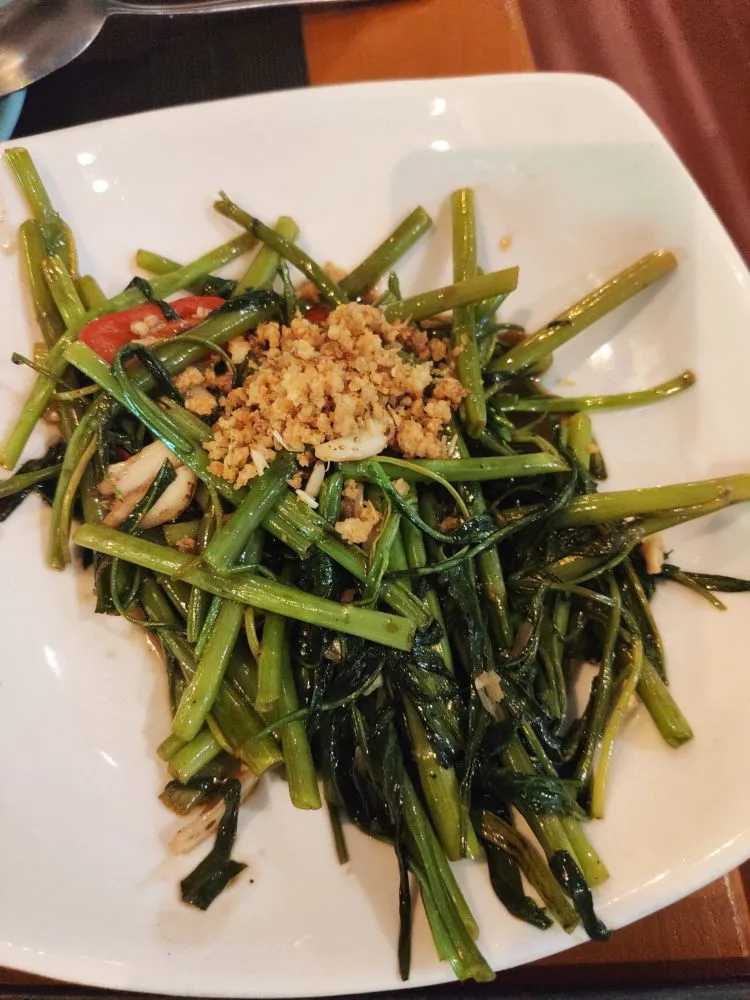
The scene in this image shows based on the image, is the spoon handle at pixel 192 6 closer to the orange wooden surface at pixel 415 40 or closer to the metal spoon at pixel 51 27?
the metal spoon at pixel 51 27

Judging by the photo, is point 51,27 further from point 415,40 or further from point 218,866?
point 218,866

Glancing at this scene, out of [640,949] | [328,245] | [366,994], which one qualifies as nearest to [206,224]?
[328,245]

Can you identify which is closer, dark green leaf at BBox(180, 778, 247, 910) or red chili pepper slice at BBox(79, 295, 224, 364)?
dark green leaf at BBox(180, 778, 247, 910)

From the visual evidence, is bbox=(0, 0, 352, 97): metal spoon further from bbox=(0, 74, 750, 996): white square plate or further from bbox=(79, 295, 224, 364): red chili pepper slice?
bbox=(79, 295, 224, 364): red chili pepper slice

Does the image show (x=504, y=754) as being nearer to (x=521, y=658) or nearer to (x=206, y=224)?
(x=521, y=658)

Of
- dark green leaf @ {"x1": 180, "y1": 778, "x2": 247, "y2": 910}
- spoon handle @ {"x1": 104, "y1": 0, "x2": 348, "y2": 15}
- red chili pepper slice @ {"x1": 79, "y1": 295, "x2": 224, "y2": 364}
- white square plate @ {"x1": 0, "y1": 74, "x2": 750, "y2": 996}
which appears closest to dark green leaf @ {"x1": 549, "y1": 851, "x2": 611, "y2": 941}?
white square plate @ {"x1": 0, "y1": 74, "x2": 750, "y2": 996}

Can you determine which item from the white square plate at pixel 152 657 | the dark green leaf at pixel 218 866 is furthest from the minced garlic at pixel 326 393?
the dark green leaf at pixel 218 866
